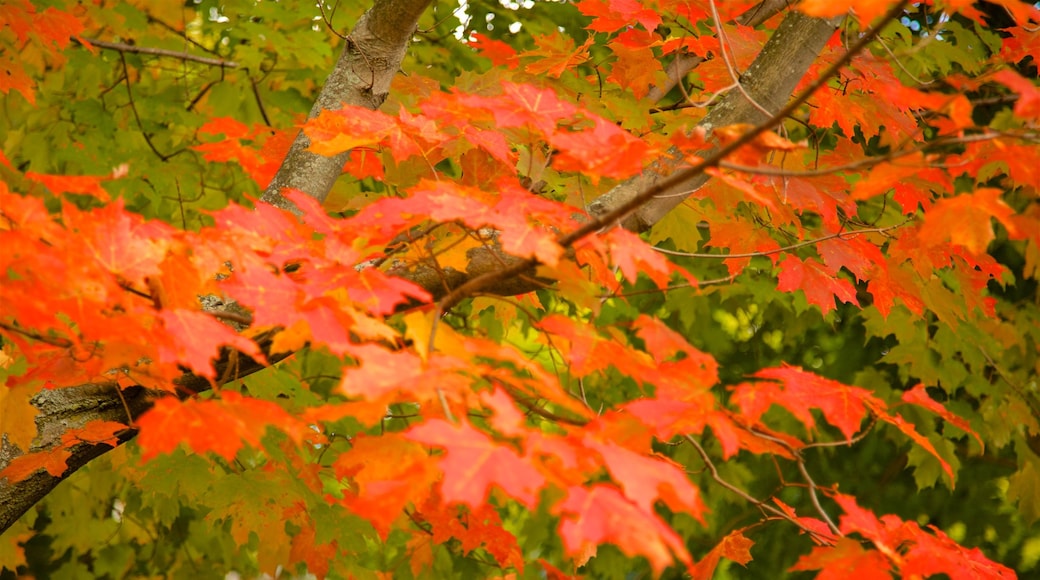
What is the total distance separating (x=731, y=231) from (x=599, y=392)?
1.68 metres

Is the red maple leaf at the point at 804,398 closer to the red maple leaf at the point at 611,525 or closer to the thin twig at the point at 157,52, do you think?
the red maple leaf at the point at 611,525

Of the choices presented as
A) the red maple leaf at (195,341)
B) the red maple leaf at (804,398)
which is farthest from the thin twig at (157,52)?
the red maple leaf at (804,398)

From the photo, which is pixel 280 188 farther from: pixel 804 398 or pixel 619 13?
pixel 804 398

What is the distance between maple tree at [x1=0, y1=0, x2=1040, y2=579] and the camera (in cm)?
129

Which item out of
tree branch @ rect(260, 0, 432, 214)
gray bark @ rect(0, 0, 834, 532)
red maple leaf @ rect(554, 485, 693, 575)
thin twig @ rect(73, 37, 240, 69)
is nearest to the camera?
red maple leaf @ rect(554, 485, 693, 575)

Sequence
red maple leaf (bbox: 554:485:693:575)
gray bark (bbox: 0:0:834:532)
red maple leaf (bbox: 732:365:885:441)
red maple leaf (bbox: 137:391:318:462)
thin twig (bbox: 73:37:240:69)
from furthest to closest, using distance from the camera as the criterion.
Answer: thin twig (bbox: 73:37:240:69)
gray bark (bbox: 0:0:834:532)
red maple leaf (bbox: 732:365:885:441)
red maple leaf (bbox: 137:391:318:462)
red maple leaf (bbox: 554:485:693:575)

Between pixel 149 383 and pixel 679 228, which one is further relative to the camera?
pixel 679 228

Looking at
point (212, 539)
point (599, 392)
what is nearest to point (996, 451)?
point (599, 392)

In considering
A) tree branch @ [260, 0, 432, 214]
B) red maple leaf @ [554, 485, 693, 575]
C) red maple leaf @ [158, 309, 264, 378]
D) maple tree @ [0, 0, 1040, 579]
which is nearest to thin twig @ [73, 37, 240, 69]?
maple tree @ [0, 0, 1040, 579]

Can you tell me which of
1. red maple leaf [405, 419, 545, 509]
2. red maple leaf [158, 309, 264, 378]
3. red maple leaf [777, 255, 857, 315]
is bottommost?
red maple leaf [777, 255, 857, 315]

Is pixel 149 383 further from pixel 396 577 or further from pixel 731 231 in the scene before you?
pixel 396 577

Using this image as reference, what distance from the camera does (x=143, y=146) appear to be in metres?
3.94

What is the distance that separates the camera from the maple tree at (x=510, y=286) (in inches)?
50.7

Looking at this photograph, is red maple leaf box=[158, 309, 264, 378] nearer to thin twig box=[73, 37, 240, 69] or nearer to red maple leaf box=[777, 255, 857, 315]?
red maple leaf box=[777, 255, 857, 315]
